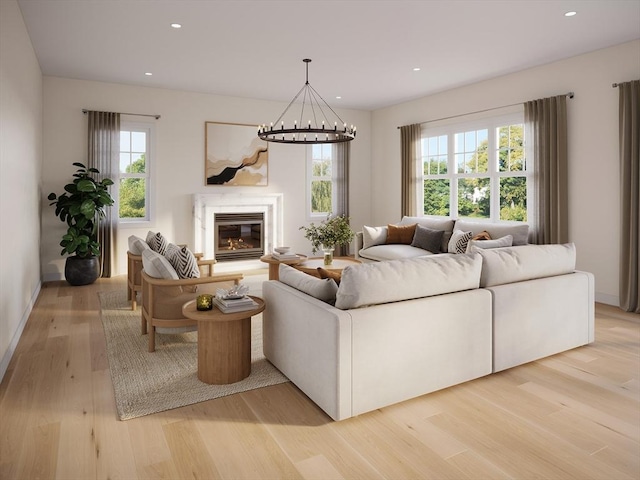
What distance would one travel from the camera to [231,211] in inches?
304

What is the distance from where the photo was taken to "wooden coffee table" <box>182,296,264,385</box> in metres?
2.99

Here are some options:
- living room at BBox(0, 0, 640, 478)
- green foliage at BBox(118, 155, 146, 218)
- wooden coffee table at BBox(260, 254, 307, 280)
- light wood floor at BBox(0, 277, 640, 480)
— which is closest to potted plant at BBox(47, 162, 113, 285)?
living room at BBox(0, 0, 640, 478)

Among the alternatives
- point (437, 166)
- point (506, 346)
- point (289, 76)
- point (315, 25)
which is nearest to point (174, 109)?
point (289, 76)

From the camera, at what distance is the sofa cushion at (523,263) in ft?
10.5

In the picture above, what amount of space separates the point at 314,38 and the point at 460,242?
307 cm

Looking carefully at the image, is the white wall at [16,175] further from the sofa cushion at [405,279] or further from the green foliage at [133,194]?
the sofa cushion at [405,279]

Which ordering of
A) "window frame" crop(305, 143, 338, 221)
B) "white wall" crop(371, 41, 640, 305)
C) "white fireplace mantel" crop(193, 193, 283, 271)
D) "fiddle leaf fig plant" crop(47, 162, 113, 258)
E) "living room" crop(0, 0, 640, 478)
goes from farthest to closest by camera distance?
"window frame" crop(305, 143, 338, 221)
"white fireplace mantel" crop(193, 193, 283, 271)
"fiddle leaf fig plant" crop(47, 162, 113, 258)
"white wall" crop(371, 41, 640, 305)
"living room" crop(0, 0, 640, 478)

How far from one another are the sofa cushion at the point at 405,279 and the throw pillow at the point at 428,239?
3326 mm

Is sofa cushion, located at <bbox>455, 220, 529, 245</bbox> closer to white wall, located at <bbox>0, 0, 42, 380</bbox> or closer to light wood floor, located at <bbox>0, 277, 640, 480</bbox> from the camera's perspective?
light wood floor, located at <bbox>0, 277, 640, 480</bbox>

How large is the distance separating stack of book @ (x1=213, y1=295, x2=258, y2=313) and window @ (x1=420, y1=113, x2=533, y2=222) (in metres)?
4.59

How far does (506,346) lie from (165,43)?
454 centimetres

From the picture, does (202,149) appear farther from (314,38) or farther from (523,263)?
(523,263)

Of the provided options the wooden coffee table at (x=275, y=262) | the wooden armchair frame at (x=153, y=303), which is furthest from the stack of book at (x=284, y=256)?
the wooden armchair frame at (x=153, y=303)

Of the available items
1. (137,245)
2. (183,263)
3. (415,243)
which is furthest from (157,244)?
(415,243)
